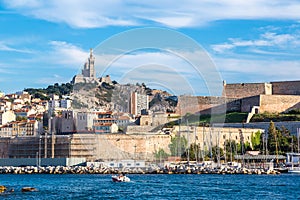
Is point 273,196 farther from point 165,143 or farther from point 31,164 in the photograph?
point 31,164

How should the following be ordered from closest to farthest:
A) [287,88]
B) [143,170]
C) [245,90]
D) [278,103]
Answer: [143,170] < [278,103] < [287,88] < [245,90]

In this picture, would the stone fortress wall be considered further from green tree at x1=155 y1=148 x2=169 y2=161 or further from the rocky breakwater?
the rocky breakwater

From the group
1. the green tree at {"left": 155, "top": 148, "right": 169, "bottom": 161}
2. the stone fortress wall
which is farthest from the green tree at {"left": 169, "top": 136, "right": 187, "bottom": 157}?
the stone fortress wall

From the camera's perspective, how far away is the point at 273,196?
25375mm

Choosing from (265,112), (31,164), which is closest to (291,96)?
(265,112)

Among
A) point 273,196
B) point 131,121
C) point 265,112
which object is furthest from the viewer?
point 265,112

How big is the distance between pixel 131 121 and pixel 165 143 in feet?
18.0

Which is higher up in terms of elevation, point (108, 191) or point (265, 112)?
point (265, 112)

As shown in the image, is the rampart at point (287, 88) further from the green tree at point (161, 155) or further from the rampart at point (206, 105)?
the green tree at point (161, 155)

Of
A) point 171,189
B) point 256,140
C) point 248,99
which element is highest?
point 248,99

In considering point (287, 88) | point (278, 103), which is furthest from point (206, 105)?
point (287, 88)

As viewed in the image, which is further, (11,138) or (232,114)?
(232,114)

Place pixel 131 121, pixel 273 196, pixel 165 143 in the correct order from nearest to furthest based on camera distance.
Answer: pixel 273 196 < pixel 165 143 < pixel 131 121

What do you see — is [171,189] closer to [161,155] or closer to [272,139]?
[161,155]
